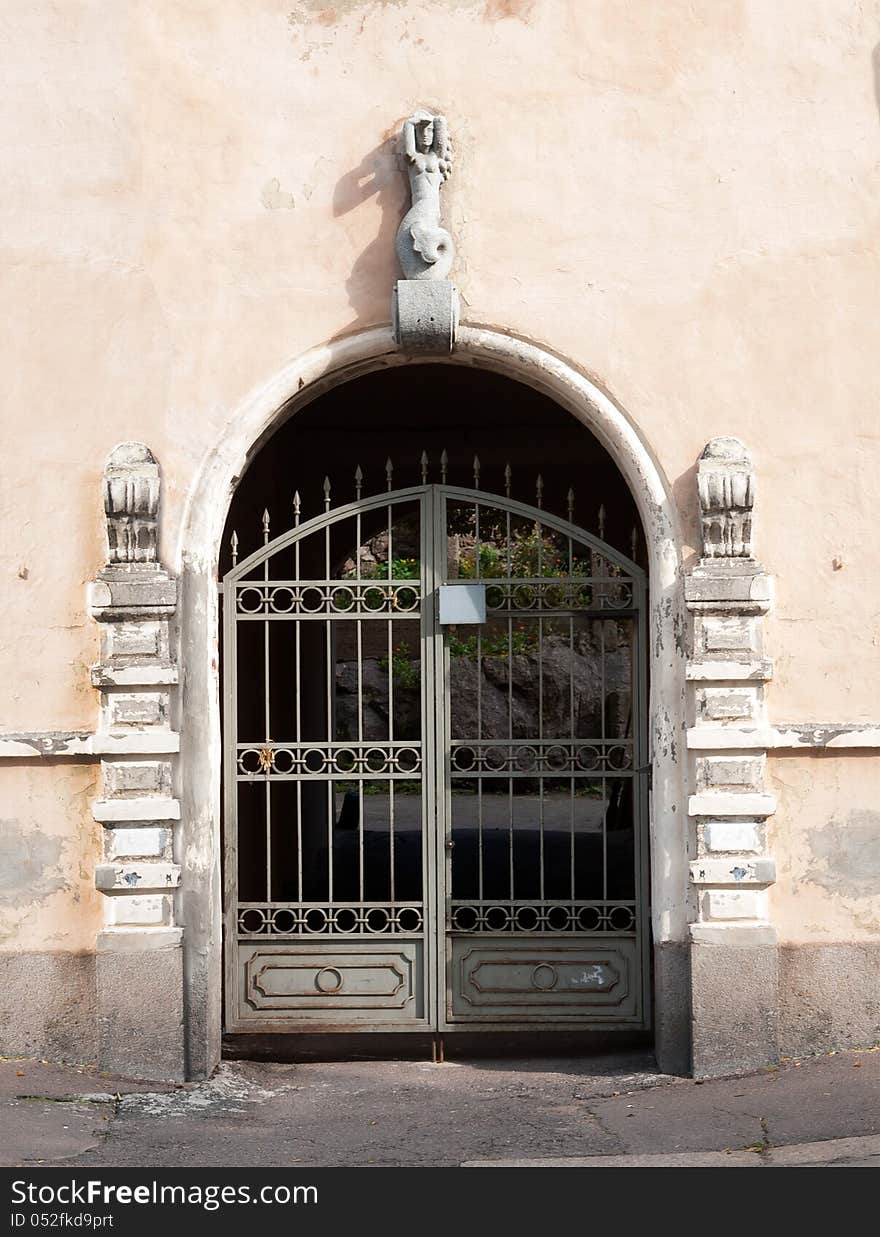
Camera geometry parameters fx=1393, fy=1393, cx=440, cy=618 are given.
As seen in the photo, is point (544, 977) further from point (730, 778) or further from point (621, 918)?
point (730, 778)

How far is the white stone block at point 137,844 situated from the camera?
6020 millimetres

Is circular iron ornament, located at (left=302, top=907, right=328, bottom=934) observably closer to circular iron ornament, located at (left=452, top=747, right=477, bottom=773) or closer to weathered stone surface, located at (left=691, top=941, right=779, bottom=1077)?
circular iron ornament, located at (left=452, top=747, right=477, bottom=773)

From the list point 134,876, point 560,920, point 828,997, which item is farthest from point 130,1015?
point 828,997

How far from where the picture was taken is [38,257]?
6188 mm

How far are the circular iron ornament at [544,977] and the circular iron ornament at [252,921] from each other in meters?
1.28

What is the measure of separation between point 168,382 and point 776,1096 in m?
3.96

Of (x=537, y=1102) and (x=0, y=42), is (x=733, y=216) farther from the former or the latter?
(x=537, y=1102)

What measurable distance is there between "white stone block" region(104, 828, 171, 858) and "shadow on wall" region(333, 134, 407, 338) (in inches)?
92.2

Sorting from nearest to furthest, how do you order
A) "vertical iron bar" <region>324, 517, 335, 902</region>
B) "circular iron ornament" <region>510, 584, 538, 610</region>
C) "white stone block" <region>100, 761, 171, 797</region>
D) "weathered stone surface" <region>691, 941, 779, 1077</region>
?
"weathered stone surface" <region>691, 941, 779, 1077</region>
"white stone block" <region>100, 761, 171, 797</region>
"vertical iron bar" <region>324, 517, 335, 902</region>
"circular iron ornament" <region>510, 584, 538, 610</region>

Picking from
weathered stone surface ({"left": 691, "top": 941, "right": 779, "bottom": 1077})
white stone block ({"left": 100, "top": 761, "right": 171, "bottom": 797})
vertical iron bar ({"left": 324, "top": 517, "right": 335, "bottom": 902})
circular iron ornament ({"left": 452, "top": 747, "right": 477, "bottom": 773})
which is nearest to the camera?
weathered stone surface ({"left": 691, "top": 941, "right": 779, "bottom": 1077})

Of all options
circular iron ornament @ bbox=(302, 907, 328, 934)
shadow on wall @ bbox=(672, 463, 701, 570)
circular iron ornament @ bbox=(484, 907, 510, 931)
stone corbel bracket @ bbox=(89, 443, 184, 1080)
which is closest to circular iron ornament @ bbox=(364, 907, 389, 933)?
circular iron ornament @ bbox=(302, 907, 328, 934)

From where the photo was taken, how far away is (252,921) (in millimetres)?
6527

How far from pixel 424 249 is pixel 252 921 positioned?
317cm

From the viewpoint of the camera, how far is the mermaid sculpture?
6055 mm
